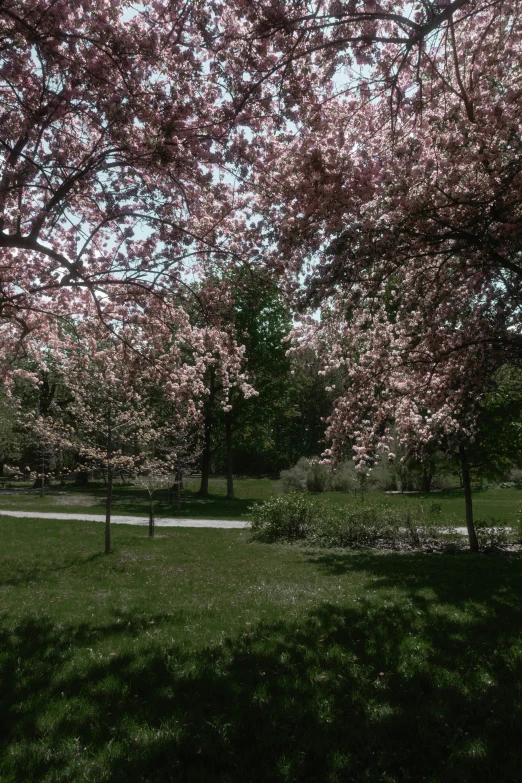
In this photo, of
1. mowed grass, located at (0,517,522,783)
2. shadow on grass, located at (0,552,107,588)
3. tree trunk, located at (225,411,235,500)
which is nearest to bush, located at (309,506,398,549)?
mowed grass, located at (0,517,522,783)

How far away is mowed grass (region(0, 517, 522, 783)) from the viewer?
10.9 feet

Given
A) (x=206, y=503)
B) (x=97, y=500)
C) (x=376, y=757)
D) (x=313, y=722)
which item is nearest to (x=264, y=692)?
(x=313, y=722)

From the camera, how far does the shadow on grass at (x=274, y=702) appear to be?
327cm

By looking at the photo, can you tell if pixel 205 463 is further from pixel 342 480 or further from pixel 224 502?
pixel 342 480

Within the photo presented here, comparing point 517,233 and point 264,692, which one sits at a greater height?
point 517,233

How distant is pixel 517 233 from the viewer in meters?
6.23

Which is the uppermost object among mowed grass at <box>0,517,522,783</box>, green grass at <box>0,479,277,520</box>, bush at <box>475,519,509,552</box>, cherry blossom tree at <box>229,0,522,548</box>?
cherry blossom tree at <box>229,0,522,548</box>

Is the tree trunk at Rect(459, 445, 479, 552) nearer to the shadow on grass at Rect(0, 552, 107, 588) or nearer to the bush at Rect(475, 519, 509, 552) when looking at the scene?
the bush at Rect(475, 519, 509, 552)

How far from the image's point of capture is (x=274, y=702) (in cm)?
410

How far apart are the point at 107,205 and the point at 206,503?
69.3ft

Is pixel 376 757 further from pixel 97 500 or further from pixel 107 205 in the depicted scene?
pixel 97 500

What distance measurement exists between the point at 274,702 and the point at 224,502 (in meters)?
23.9

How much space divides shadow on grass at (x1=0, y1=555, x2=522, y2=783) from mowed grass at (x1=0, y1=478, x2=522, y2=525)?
41.7ft

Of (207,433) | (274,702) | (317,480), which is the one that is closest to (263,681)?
(274,702)
